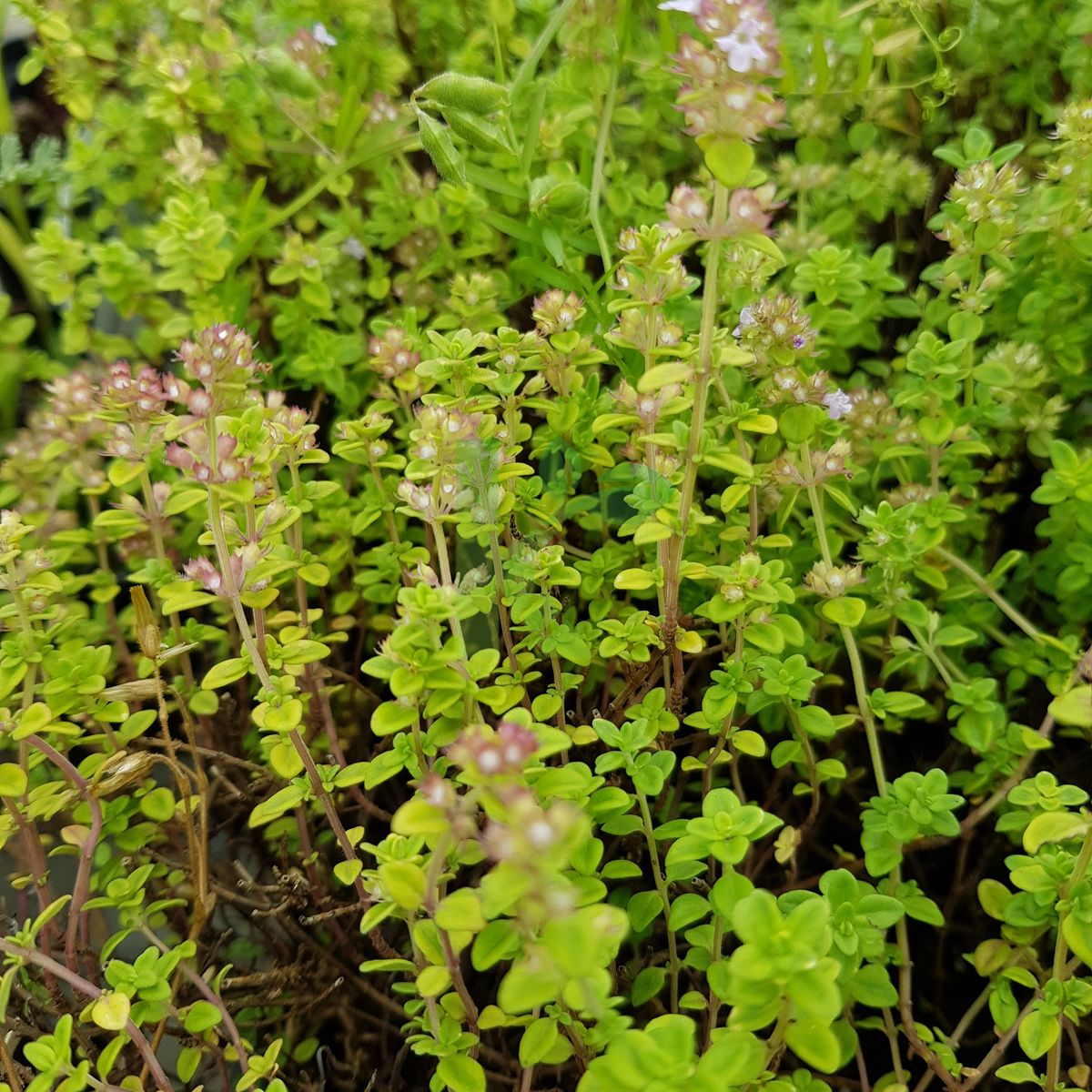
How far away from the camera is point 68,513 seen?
1.37 meters

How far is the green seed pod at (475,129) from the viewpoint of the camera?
1099mm

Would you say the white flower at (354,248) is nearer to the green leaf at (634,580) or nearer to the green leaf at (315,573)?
the green leaf at (315,573)

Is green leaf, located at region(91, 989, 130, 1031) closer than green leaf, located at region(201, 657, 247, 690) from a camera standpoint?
Yes

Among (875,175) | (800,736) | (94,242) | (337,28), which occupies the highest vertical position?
(337,28)

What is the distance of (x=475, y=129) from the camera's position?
1.10m

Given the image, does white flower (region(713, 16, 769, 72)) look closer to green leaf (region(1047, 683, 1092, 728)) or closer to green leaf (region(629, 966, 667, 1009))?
green leaf (region(1047, 683, 1092, 728))

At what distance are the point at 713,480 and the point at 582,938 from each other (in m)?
0.84

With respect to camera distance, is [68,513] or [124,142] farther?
[124,142]

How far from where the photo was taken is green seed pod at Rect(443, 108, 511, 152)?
1.10m

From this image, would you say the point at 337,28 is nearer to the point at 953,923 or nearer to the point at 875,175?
the point at 875,175

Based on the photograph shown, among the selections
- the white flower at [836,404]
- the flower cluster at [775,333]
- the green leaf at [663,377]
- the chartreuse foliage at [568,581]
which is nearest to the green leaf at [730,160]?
the chartreuse foliage at [568,581]

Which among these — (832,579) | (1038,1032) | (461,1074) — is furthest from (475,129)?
(1038,1032)

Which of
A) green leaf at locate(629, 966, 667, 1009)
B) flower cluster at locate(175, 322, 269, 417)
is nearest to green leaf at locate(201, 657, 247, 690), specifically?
flower cluster at locate(175, 322, 269, 417)

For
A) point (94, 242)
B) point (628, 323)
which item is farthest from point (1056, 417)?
point (94, 242)
